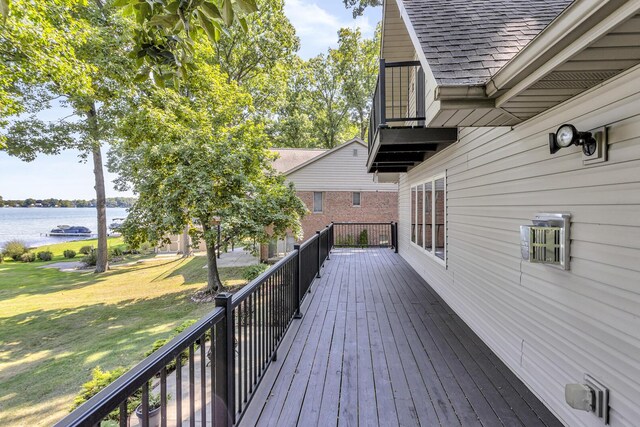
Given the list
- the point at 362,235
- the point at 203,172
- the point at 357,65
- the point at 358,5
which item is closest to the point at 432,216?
the point at 203,172

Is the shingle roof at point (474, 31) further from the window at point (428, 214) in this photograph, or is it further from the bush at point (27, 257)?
the bush at point (27, 257)

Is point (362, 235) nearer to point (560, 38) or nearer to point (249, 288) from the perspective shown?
point (249, 288)

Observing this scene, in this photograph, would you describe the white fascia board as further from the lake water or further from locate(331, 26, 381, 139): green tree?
locate(331, 26, 381, 139): green tree

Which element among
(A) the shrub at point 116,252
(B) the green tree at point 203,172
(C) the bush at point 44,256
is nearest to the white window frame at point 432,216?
(B) the green tree at point 203,172

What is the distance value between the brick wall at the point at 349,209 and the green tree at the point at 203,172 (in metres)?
5.51

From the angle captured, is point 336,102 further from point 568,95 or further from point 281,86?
point 568,95

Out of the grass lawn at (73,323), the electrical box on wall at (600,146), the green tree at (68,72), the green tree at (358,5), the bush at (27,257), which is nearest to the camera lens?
the electrical box on wall at (600,146)

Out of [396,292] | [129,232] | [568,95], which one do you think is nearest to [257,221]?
[129,232]

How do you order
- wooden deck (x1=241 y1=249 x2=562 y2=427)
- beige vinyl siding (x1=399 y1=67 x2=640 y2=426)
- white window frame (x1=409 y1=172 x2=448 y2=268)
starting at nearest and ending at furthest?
beige vinyl siding (x1=399 y1=67 x2=640 y2=426), wooden deck (x1=241 y1=249 x2=562 y2=427), white window frame (x1=409 y1=172 x2=448 y2=268)

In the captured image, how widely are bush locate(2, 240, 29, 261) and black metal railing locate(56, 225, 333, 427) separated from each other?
21616 millimetres

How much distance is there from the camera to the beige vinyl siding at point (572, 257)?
1.73 metres

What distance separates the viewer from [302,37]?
1711 cm

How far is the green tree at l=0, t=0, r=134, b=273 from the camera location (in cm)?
596

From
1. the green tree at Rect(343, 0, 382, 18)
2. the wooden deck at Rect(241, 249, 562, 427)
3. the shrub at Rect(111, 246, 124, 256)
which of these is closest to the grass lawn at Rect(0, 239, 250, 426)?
the shrub at Rect(111, 246, 124, 256)
